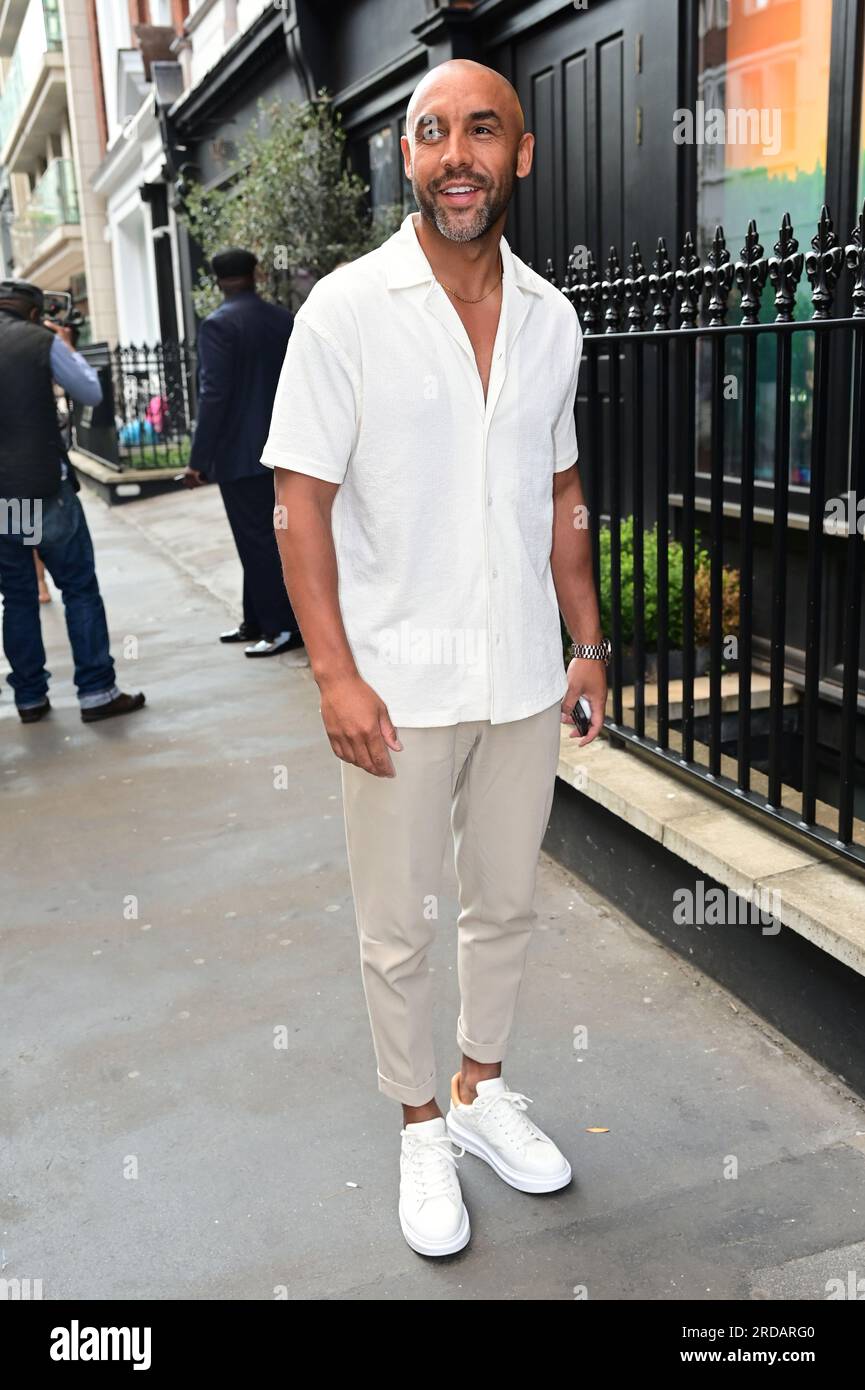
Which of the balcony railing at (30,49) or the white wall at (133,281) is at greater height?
the balcony railing at (30,49)

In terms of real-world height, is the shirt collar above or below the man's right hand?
above

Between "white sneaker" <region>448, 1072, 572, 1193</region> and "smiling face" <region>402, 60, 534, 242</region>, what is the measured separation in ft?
5.90

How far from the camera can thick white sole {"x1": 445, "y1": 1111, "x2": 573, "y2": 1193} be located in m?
2.73

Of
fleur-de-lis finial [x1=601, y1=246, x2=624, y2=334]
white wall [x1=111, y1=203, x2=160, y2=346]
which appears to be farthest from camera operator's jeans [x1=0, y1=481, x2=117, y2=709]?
white wall [x1=111, y1=203, x2=160, y2=346]

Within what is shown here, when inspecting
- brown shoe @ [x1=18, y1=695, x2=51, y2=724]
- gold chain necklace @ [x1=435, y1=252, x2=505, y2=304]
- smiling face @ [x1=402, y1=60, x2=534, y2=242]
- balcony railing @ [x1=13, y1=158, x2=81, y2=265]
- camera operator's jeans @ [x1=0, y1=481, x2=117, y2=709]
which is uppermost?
balcony railing @ [x1=13, y1=158, x2=81, y2=265]

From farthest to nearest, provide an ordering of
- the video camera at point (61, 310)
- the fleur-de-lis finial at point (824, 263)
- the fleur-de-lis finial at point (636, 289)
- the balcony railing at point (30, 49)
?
the balcony railing at point (30, 49)
the video camera at point (61, 310)
the fleur-de-lis finial at point (636, 289)
the fleur-de-lis finial at point (824, 263)

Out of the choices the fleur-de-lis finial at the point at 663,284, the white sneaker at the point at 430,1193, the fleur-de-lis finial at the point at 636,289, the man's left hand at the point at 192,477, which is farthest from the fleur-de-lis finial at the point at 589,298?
the man's left hand at the point at 192,477

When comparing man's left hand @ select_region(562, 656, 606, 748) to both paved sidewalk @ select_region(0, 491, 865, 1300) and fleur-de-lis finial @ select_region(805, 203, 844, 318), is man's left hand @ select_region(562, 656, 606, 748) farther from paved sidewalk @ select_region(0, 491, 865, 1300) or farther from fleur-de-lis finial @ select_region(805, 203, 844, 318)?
fleur-de-lis finial @ select_region(805, 203, 844, 318)

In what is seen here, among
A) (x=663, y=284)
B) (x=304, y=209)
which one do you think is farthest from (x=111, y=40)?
(x=663, y=284)

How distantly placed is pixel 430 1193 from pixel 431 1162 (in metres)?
0.08

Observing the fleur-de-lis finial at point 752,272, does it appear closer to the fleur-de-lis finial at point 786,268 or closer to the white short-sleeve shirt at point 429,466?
the fleur-de-lis finial at point 786,268

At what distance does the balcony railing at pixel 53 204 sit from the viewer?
29.6 meters

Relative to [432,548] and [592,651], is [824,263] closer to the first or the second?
Result: [592,651]

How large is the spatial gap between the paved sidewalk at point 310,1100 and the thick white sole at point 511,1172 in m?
0.03
